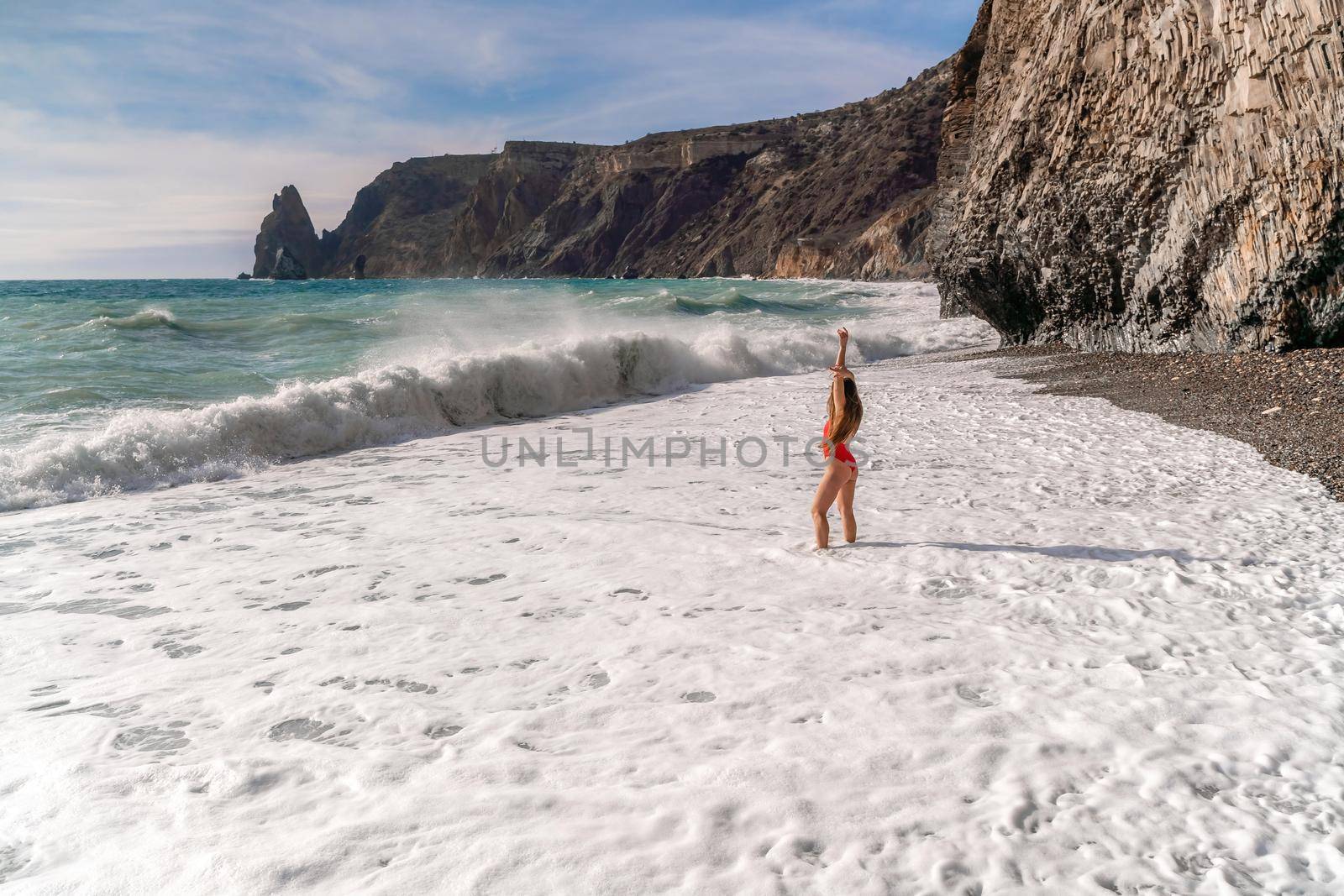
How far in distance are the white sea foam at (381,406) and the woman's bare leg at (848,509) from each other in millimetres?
5931

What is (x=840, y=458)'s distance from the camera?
4688 millimetres

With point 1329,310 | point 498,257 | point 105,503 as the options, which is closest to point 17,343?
point 105,503

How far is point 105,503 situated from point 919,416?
303 inches

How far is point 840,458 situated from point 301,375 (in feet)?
37.7

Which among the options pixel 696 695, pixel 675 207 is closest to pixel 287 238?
pixel 675 207

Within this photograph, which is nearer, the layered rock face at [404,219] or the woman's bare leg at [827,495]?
the woman's bare leg at [827,495]

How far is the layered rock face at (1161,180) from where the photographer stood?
8.73 m

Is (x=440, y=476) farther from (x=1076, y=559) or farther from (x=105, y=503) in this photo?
(x=1076, y=559)

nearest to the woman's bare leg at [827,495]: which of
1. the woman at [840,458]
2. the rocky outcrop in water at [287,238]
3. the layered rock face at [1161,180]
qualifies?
the woman at [840,458]

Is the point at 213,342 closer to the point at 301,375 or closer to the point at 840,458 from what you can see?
the point at 301,375

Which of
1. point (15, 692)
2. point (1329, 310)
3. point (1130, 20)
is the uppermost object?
point (1130, 20)

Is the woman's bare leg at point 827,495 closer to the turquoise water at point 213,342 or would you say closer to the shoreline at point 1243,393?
the shoreline at point 1243,393

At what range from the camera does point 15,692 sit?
335 cm

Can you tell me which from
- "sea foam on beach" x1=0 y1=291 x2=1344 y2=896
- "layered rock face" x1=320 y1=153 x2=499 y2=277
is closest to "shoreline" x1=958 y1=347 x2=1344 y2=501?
"sea foam on beach" x1=0 y1=291 x2=1344 y2=896
